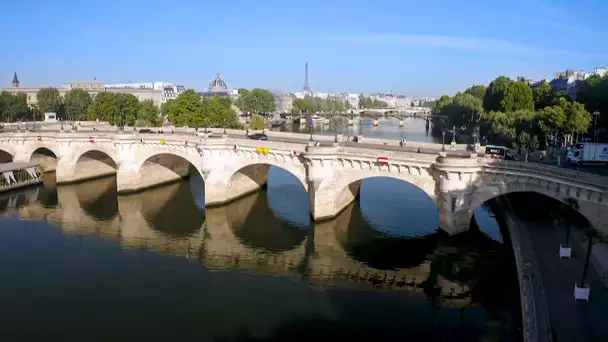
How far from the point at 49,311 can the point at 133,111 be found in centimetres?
7384

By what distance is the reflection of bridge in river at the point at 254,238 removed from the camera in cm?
2923

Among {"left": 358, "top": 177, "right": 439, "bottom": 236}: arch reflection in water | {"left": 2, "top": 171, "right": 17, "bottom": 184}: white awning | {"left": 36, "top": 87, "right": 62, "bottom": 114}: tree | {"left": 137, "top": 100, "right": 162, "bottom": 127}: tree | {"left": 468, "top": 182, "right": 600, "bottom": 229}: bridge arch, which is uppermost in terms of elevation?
{"left": 36, "top": 87, "right": 62, "bottom": 114}: tree

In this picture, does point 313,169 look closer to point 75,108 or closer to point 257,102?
point 75,108

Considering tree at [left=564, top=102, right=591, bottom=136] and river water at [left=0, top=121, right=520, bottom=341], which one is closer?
river water at [left=0, top=121, right=520, bottom=341]

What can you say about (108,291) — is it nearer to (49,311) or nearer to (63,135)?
(49,311)

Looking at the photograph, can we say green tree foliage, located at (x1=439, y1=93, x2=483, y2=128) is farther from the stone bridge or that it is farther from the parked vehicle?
the stone bridge

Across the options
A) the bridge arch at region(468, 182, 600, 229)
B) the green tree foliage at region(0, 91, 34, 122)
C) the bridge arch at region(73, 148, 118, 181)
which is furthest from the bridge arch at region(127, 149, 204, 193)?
the green tree foliage at region(0, 91, 34, 122)

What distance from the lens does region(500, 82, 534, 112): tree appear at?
75.8 m

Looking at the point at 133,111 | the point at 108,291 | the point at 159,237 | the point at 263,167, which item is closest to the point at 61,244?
the point at 159,237

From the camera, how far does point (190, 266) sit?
31156 millimetres

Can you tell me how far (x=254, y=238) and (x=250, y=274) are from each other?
7.35m

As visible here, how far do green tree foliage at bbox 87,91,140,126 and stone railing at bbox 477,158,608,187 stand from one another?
74.8 metres

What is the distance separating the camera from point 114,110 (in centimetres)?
9106

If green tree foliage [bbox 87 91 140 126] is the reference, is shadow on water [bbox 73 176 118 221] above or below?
below
